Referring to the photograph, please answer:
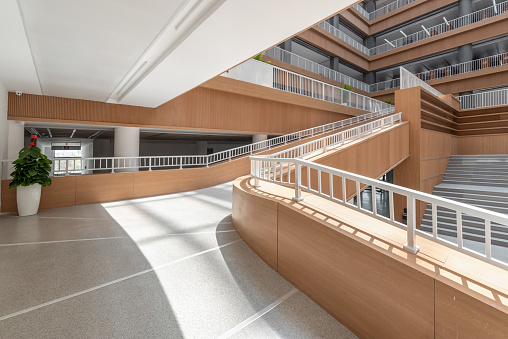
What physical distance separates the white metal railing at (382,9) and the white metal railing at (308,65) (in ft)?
21.1

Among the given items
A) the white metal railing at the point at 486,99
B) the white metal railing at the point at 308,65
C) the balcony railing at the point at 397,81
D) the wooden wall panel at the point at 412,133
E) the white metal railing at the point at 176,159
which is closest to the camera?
the white metal railing at the point at 176,159

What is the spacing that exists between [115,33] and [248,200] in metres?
2.78

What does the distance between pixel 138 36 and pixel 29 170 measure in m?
3.83

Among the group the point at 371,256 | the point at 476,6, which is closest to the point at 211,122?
the point at 371,256

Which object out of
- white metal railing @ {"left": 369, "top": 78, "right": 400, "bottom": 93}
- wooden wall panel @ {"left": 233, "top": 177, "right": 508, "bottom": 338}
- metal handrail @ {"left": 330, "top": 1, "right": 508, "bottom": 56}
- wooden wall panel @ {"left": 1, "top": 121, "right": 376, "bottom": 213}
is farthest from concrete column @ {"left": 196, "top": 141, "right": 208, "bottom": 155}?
white metal railing @ {"left": 369, "top": 78, "right": 400, "bottom": 93}

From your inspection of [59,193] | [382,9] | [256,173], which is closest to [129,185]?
[59,193]

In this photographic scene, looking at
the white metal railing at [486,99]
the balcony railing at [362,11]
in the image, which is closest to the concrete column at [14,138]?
the white metal railing at [486,99]

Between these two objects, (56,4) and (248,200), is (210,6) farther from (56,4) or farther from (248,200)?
(248,200)

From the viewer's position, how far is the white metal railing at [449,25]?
15.0 meters

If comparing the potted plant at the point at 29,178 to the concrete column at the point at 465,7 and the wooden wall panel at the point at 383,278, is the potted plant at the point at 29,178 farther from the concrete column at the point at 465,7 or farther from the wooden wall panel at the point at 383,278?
the concrete column at the point at 465,7

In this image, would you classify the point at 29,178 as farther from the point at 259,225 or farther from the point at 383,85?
the point at 383,85

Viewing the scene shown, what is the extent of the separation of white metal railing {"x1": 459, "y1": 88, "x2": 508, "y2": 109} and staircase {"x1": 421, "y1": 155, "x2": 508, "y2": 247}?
3.36m

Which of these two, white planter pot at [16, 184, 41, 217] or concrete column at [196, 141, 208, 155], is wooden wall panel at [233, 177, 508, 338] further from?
concrete column at [196, 141, 208, 155]

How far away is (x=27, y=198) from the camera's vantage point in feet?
15.6
